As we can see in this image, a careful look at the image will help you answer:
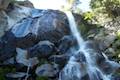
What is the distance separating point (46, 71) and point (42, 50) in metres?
1.38

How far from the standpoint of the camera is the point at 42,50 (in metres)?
13.0

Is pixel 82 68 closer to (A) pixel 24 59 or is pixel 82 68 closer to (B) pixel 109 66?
(B) pixel 109 66

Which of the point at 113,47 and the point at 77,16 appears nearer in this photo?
the point at 113,47

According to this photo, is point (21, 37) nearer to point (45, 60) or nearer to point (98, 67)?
point (45, 60)

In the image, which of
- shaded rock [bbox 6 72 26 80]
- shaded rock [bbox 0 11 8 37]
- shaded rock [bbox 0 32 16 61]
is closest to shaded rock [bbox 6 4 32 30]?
shaded rock [bbox 0 11 8 37]

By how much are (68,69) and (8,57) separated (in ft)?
9.77

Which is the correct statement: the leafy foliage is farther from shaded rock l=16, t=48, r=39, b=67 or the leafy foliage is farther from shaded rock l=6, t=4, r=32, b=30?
shaded rock l=16, t=48, r=39, b=67

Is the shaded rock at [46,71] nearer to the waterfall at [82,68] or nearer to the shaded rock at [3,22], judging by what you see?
the waterfall at [82,68]

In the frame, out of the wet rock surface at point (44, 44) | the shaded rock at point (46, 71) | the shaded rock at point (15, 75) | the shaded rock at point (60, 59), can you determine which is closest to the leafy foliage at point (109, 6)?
the wet rock surface at point (44, 44)

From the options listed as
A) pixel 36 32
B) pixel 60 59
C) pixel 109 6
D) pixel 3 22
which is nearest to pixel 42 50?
pixel 60 59

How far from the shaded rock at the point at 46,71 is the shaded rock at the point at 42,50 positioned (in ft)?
3.12

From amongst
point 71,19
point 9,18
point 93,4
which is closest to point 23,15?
point 9,18

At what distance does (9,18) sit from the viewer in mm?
16156

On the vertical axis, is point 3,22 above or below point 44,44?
above
